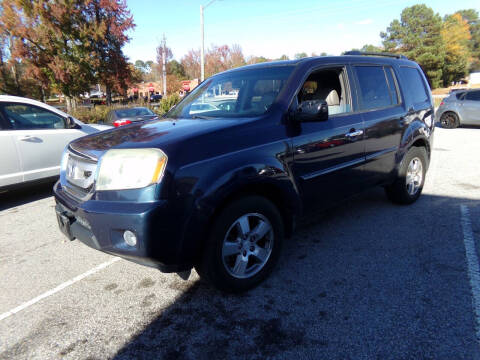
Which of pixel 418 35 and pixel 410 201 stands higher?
pixel 418 35

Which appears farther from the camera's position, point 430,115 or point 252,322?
point 430,115

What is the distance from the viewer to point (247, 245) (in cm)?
272

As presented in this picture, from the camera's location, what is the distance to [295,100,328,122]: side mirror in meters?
2.72

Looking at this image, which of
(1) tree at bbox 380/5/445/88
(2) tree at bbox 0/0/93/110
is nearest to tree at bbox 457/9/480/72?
(1) tree at bbox 380/5/445/88

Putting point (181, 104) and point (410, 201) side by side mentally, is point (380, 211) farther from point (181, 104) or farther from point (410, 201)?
point (181, 104)

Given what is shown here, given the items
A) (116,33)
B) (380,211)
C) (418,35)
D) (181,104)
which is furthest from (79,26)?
(418,35)

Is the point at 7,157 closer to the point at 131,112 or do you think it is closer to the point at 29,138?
the point at 29,138

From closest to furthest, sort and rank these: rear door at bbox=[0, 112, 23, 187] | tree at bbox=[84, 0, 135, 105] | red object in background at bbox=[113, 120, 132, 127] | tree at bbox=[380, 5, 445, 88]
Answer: rear door at bbox=[0, 112, 23, 187] → red object in background at bbox=[113, 120, 132, 127] → tree at bbox=[84, 0, 135, 105] → tree at bbox=[380, 5, 445, 88]

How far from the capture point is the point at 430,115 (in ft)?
16.1

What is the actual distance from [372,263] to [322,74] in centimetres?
195

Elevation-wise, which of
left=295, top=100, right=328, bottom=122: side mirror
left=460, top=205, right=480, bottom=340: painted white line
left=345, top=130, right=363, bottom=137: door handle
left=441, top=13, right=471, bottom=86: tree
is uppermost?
left=441, top=13, right=471, bottom=86: tree

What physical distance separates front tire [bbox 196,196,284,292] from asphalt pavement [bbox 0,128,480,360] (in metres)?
0.18

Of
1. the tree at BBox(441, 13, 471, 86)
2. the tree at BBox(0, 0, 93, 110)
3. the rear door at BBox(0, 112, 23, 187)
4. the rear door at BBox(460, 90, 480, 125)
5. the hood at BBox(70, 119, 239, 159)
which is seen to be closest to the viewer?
the hood at BBox(70, 119, 239, 159)

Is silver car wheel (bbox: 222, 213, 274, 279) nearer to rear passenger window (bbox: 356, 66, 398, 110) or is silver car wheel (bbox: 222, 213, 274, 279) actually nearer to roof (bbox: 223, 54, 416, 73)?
roof (bbox: 223, 54, 416, 73)
